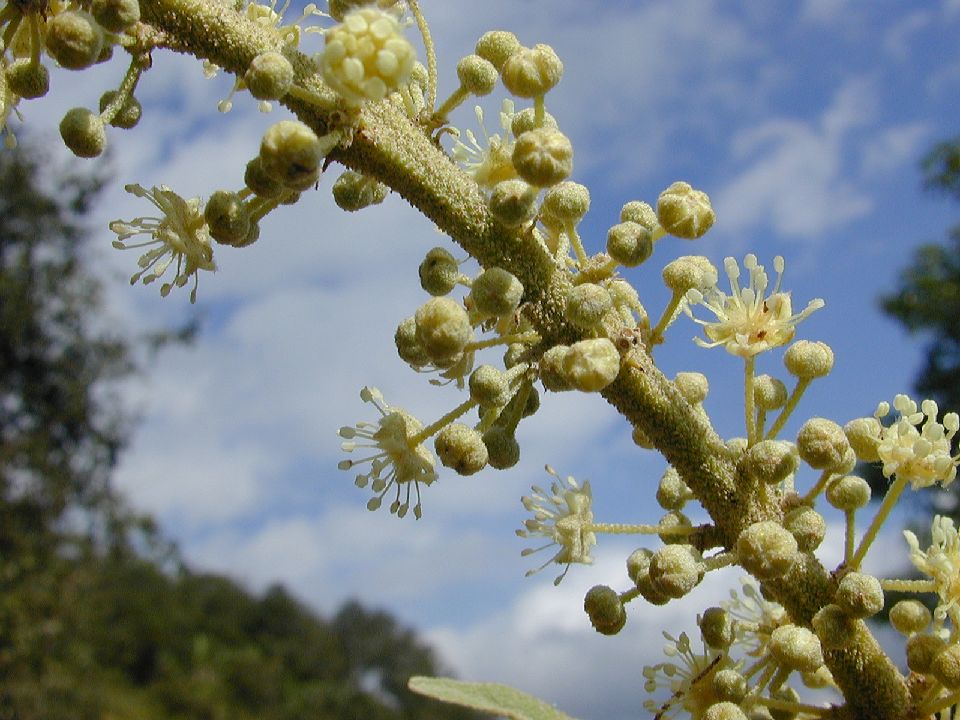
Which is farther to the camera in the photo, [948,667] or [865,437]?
[865,437]

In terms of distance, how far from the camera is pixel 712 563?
1.63 m

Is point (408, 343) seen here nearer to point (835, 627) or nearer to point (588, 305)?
point (588, 305)

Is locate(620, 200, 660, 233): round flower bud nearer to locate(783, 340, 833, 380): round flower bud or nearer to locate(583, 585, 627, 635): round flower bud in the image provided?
locate(783, 340, 833, 380): round flower bud

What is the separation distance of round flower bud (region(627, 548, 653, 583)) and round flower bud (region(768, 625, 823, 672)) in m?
0.26

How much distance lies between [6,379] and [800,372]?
2755 cm

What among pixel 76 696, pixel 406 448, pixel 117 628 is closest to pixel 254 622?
pixel 117 628

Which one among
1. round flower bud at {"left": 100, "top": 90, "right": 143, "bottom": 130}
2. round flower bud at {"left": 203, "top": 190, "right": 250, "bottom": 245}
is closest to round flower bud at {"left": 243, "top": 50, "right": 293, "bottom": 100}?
round flower bud at {"left": 203, "top": 190, "right": 250, "bottom": 245}

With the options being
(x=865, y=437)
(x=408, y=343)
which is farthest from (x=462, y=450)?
(x=865, y=437)

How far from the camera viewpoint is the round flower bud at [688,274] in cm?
171

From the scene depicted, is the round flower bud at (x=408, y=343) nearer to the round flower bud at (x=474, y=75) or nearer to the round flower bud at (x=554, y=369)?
the round flower bud at (x=554, y=369)

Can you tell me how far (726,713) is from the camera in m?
1.57

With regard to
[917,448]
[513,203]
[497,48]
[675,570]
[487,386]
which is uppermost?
[497,48]

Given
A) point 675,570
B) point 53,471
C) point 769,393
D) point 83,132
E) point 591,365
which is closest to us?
point 591,365

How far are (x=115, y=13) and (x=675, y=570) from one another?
128 cm
